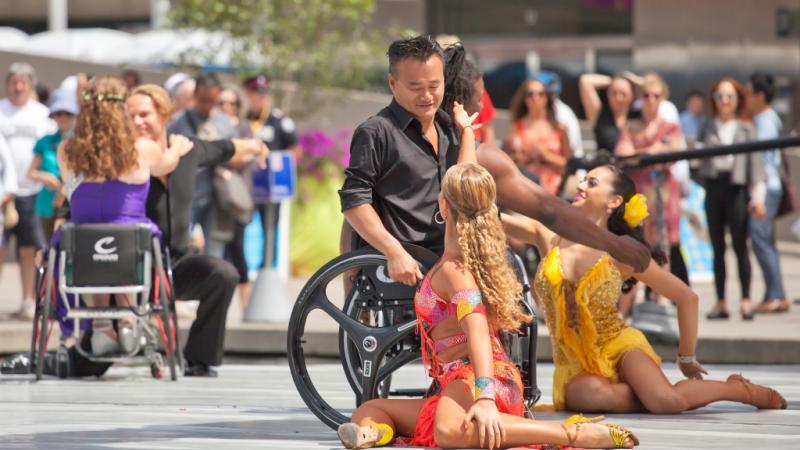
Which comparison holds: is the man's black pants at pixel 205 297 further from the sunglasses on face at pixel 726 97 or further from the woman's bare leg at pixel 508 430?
the sunglasses on face at pixel 726 97

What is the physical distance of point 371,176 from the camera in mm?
7172

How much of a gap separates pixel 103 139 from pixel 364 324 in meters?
3.23

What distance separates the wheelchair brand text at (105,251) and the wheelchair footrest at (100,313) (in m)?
0.28

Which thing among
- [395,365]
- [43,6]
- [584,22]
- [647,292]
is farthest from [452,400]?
[43,6]

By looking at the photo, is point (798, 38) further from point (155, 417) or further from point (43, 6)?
point (155, 417)

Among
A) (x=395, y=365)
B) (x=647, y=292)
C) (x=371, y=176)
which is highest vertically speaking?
(x=371, y=176)

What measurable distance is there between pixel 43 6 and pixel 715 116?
83.6 feet

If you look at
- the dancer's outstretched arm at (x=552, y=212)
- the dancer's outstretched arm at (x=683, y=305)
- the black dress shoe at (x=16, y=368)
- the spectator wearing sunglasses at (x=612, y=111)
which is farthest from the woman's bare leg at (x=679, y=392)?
the spectator wearing sunglasses at (x=612, y=111)

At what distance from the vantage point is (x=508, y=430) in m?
6.47

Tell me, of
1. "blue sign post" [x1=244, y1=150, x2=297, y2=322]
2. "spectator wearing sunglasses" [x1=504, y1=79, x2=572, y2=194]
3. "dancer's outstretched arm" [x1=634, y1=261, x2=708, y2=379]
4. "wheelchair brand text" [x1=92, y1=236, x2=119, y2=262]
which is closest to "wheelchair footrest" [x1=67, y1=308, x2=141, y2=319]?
"wheelchair brand text" [x1=92, y1=236, x2=119, y2=262]

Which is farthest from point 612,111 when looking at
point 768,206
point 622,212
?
point 622,212

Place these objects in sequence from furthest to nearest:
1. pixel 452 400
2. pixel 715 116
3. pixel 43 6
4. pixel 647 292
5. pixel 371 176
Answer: pixel 43 6 → pixel 715 116 → pixel 647 292 → pixel 371 176 → pixel 452 400

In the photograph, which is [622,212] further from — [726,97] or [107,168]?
[726,97]

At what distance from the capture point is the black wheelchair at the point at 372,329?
22.9 ft
